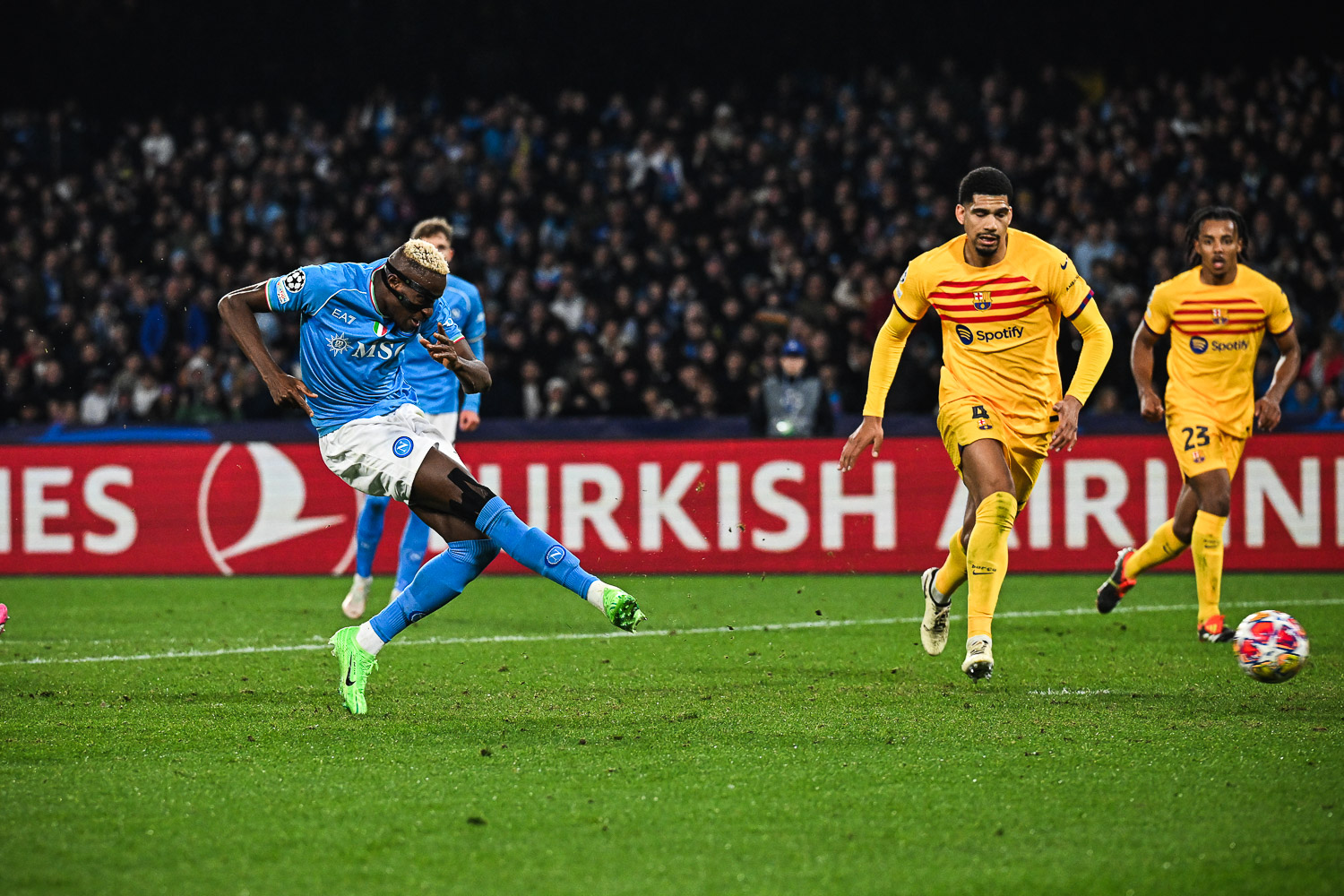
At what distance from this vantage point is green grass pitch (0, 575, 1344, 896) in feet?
12.1

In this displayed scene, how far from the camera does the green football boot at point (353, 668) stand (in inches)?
230

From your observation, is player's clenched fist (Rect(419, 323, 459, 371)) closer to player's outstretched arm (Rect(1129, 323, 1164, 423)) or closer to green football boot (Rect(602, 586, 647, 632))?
green football boot (Rect(602, 586, 647, 632))

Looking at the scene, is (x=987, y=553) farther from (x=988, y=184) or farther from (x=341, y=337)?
(x=341, y=337)

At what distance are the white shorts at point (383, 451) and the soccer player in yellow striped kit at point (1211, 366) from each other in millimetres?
3862

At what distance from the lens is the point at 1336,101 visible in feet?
53.3

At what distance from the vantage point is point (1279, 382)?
7969mm

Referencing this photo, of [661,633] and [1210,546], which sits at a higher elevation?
[1210,546]

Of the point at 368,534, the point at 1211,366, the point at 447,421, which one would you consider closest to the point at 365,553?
the point at 368,534

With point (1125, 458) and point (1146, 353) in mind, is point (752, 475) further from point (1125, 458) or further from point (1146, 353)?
point (1146, 353)

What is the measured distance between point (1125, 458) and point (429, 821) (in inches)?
344

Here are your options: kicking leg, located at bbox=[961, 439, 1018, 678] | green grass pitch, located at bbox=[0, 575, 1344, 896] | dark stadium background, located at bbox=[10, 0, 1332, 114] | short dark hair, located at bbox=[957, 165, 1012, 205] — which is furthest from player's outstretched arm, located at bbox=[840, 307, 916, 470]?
dark stadium background, located at bbox=[10, 0, 1332, 114]

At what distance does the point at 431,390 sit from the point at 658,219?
7.78 meters

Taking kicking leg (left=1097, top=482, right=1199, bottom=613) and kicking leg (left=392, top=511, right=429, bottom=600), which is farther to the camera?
kicking leg (left=392, top=511, right=429, bottom=600)

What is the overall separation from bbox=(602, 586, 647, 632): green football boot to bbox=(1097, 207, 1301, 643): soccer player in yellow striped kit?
3.53 metres
